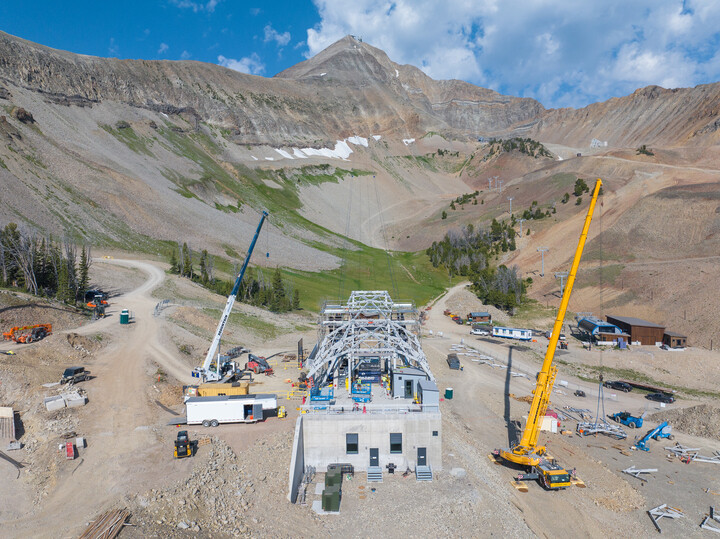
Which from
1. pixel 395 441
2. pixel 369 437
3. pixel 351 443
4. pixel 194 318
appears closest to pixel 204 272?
pixel 194 318

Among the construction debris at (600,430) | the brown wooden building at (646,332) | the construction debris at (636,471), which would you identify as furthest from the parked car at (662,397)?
the brown wooden building at (646,332)

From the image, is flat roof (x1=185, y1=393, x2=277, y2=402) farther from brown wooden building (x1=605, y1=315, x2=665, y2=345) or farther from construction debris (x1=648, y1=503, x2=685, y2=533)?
brown wooden building (x1=605, y1=315, x2=665, y2=345)

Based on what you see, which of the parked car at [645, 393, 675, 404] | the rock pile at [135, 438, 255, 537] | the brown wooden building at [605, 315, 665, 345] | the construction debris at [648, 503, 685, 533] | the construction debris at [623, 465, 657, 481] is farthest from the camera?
the brown wooden building at [605, 315, 665, 345]

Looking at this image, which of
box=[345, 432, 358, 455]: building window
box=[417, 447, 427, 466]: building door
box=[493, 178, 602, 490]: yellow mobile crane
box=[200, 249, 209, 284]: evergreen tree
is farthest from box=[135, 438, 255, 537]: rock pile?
box=[200, 249, 209, 284]: evergreen tree

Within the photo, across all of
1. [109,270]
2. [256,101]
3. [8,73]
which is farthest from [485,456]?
[256,101]

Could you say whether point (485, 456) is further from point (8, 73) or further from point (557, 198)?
point (8, 73)

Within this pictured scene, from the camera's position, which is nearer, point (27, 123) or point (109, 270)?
point (109, 270)
